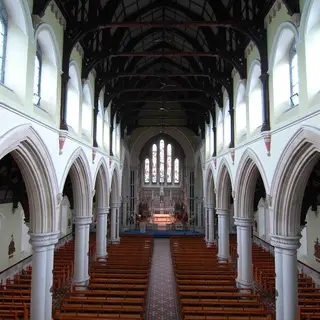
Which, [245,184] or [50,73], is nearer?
[50,73]

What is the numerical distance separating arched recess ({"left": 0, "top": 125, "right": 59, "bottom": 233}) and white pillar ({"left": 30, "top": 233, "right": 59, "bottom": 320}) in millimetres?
300

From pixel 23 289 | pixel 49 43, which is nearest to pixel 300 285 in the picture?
pixel 23 289

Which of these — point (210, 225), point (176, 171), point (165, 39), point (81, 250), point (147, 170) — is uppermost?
point (165, 39)

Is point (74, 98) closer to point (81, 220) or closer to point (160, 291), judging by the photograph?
point (81, 220)

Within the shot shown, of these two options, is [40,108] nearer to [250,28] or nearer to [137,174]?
[250,28]

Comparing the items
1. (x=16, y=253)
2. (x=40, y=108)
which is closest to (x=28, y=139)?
(x=40, y=108)

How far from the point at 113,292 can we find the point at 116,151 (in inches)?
513

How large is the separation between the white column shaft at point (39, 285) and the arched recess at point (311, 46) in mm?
8865

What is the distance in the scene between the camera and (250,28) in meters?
11.1

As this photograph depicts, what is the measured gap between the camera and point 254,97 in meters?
12.7

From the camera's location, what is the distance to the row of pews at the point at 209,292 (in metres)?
10.1

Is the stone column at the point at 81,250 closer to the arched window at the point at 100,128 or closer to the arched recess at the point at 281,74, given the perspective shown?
the arched window at the point at 100,128

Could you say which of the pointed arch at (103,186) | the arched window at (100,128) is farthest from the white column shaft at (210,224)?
the arched window at (100,128)

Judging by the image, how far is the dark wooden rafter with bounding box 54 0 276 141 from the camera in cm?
1105
